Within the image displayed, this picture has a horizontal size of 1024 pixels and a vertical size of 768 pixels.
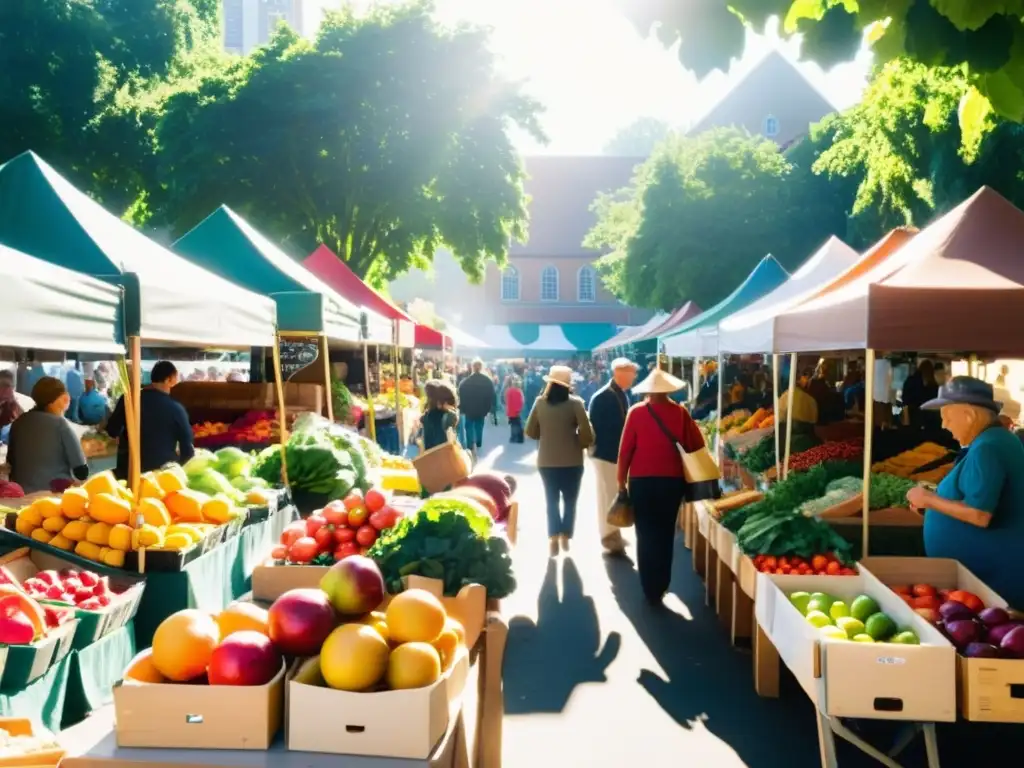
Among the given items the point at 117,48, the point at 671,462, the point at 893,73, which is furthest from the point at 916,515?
the point at 117,48

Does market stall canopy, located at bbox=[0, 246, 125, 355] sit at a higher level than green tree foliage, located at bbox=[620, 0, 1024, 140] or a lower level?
lower

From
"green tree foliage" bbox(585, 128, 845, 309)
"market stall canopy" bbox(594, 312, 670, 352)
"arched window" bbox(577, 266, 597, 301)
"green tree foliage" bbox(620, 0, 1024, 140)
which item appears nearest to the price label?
"green tree foliage" bbox(620, 0, 1024, 140)

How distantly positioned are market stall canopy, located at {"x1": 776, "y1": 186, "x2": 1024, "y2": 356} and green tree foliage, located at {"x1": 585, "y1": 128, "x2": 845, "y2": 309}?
24.8m

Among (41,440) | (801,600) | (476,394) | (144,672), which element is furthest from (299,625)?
(476,394)

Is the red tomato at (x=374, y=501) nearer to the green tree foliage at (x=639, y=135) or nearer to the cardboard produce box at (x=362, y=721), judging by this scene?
the cardboard produce box at (x=362, y=721)

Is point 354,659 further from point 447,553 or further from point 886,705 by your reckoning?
point 886,705

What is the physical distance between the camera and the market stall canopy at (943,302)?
5328 mm

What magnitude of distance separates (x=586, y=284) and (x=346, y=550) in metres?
61.1

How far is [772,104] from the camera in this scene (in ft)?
174

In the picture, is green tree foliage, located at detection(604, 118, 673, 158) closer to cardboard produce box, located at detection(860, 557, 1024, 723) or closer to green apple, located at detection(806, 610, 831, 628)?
green apple, located at detection(806, 610, 831, 628)

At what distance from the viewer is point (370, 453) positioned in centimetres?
864

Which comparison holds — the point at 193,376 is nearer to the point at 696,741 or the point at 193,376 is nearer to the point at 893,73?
the point at 893,73

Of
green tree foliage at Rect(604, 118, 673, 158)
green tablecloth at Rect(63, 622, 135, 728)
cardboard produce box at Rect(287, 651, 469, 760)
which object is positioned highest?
green tree foliage at Rect(604, 118, 673, 158)

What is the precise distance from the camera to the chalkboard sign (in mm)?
11891
